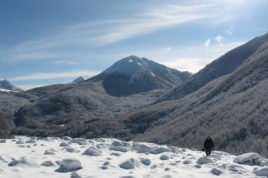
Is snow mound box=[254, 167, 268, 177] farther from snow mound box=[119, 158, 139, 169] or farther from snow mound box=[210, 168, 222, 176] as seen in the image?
snow mound box=[119, 158, 139, 169]

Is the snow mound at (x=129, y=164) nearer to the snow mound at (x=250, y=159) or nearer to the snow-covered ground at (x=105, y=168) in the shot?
the snow-covered ground at (x=105, y=168)

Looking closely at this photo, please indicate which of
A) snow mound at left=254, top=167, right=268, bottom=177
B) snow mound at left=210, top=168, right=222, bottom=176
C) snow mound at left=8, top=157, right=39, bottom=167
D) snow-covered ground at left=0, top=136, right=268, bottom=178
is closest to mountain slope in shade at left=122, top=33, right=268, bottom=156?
snow-covered ground at left=0, top=136, right=268, bottom=178

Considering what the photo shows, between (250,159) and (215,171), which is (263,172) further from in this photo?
(250,159)

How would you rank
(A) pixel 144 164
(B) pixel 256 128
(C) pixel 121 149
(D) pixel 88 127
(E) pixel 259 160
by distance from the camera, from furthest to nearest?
(D) pixel 88 127
(B) pixel 256 128
(C) pixel 121 149
(E) pixel 259 160
(A) pixel 144 164

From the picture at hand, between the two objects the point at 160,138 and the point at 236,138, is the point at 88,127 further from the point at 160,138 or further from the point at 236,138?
the point at 236,138

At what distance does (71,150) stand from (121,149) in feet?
13.8

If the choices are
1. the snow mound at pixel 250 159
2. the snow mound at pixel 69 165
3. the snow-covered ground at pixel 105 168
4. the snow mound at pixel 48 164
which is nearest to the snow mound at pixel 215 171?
the snow-covered ground at pixel 105 168

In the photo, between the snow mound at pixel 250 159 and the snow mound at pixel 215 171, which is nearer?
the snow mound at pixel 215 171

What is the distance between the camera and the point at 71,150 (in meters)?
21.3

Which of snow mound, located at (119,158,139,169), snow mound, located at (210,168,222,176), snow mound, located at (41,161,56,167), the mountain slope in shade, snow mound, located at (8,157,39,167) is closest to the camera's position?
snow mound, located at (8,157,39,167)

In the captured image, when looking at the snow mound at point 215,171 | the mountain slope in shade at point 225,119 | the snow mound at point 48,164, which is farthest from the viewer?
the mountain slope in shade at point 225,119

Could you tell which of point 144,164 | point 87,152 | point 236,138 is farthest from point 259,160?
point 236,138

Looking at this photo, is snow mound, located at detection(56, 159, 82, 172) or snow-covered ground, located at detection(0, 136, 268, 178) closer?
snow-covered ground, located at detection(0, 136, 268, 178)

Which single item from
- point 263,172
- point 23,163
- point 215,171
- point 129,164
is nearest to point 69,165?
point 23,163
